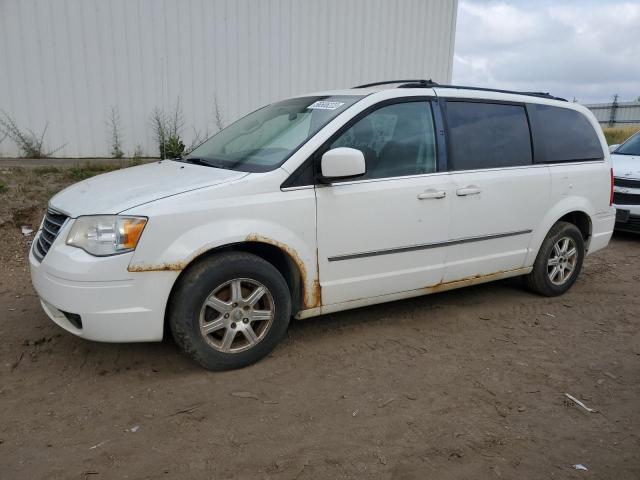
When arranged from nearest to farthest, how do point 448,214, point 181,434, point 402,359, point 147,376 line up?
1. point 181,434
2. point 147,376
3. point 402,359
4. point 448,214

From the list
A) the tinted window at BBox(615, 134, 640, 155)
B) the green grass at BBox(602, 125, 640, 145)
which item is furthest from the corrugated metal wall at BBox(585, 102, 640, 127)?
the tinted window at BBox(615, 134, 640, 155)

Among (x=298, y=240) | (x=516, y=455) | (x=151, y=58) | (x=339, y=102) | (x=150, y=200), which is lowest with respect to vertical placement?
(x=516, y=455)

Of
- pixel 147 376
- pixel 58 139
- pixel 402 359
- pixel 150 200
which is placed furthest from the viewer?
pixel 58 139

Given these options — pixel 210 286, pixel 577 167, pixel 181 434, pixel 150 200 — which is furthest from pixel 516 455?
pixel 577 167

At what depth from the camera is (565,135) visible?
5.00 meters

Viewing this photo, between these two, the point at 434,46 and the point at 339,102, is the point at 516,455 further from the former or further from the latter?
the point at 434,46

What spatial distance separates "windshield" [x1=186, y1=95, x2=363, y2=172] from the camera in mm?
3687

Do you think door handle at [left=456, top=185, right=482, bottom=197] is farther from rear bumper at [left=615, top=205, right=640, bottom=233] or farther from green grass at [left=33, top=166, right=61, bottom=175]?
green grass at [left=33, top=166, right=61, bottom=175]

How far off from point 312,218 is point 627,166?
20.8 feet

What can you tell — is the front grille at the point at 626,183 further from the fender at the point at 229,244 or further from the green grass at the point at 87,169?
the green grass at the point at 87,169

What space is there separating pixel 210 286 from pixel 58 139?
5838mm

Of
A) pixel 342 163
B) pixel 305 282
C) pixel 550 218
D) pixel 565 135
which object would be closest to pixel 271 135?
pixel 342 163

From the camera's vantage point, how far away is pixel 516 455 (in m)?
2.73

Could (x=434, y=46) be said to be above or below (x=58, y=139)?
above
